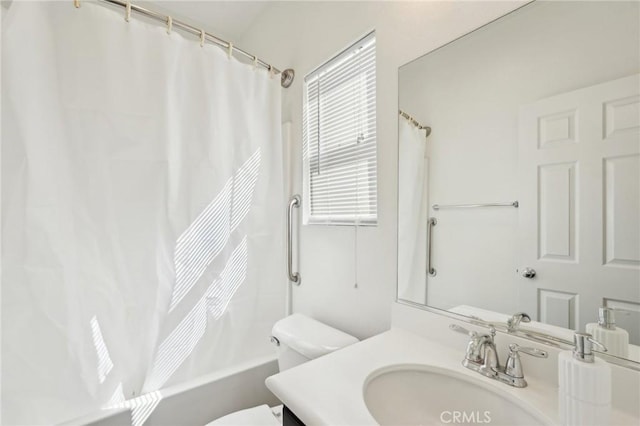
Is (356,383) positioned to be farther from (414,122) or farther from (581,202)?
(414,122)

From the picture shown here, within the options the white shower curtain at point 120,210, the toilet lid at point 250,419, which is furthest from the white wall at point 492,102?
the white shower curtain at point 120,210

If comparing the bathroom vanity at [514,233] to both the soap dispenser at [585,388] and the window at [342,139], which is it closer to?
the soap dispenser at [585,388]

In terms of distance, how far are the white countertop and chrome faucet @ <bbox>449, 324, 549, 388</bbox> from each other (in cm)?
2

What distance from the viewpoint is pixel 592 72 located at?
0.66 meters

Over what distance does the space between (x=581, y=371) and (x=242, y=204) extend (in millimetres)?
1254

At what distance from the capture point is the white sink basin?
67cm

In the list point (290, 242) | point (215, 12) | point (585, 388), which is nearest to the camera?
point (585, 388)

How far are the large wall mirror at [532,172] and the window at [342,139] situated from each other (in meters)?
0.23

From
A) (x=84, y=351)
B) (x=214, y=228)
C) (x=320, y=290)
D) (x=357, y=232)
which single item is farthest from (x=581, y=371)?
(x=84, y=351)

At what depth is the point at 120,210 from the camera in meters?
1.10

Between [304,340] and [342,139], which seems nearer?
[304,340]

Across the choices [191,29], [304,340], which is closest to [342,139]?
[191,29]

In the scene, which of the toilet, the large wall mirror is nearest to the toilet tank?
the toilet

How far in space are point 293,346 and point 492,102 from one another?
1.12 m
